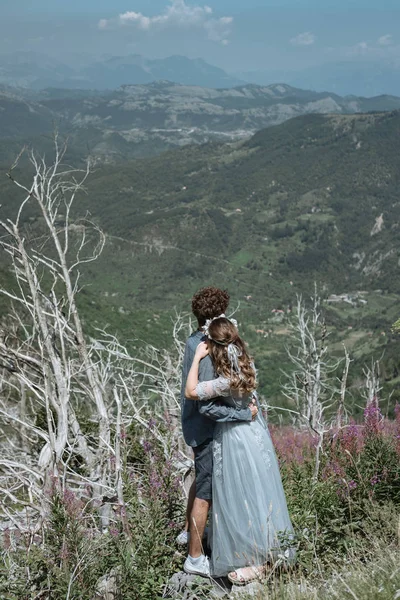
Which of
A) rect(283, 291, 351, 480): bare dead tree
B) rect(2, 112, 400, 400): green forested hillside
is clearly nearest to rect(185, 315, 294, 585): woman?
rect(283, 291, 351, 480): bare dead tree

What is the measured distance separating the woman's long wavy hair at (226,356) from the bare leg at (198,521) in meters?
0.82

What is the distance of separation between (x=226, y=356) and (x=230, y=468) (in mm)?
727

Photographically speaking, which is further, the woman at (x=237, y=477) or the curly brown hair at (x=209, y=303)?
A: the curly brown hair at (x=209, y=303)

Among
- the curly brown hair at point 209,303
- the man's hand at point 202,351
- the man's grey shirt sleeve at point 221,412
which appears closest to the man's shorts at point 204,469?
the man's grey shirt sleeve at point 221,412

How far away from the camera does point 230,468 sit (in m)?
3.50

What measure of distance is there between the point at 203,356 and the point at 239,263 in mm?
139893

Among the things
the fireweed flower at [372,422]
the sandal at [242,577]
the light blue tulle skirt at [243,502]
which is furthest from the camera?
the fireweed flower at [372,422]

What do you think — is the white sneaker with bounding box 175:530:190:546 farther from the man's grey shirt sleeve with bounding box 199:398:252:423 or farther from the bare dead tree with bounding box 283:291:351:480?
the bare dead tree with bounding box 283:291:351:480

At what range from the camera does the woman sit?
3457 millimetres

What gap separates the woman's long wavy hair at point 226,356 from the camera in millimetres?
3496

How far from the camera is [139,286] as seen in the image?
402 ft

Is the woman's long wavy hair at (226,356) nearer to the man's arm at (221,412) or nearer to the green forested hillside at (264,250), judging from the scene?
the man's arm at (221,412)

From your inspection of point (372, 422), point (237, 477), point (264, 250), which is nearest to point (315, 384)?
point (372, 422)

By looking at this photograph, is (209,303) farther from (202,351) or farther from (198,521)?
(198,521)
